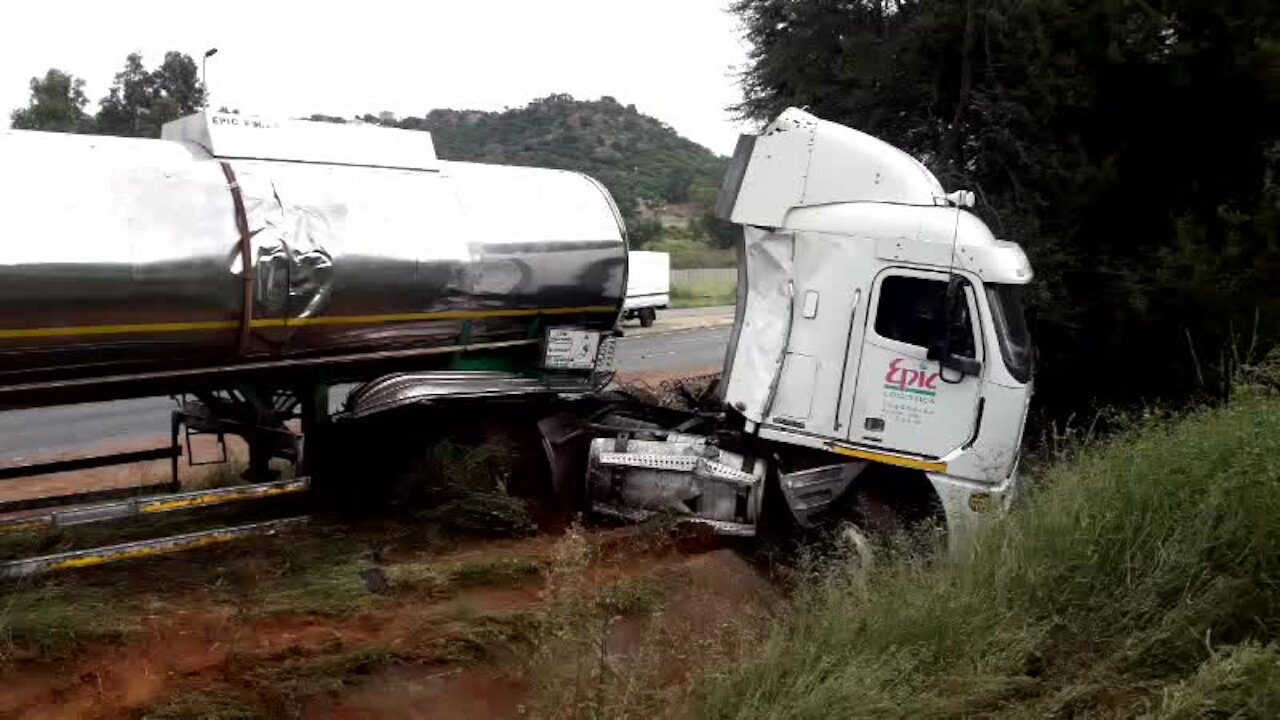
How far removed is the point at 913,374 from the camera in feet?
23.9

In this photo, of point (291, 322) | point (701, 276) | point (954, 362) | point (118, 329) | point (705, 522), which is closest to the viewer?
point (118, 329)

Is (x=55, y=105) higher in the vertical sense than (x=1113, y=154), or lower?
higher

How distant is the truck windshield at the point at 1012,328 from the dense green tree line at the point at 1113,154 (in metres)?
4.18

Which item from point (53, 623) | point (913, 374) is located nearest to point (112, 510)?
point (53, 623)

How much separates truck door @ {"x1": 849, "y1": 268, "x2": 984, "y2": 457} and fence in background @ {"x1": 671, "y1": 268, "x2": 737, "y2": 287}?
1805 inches

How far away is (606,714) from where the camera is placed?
3.88 metres

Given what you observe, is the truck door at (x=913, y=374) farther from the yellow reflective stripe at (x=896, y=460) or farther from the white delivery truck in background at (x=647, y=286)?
the white delivery truck in background at (x=647, y=286)

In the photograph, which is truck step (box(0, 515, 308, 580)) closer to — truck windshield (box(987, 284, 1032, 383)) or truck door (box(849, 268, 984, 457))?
truck door (box(849, 268, 984, 457))

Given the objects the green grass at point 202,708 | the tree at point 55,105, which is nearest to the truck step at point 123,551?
the green grass at point 202,708

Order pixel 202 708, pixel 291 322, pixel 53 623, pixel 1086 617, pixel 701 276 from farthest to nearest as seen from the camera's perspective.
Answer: pixel 701 276 < pixel 291 322 < pixel 53 623 < pixel 202 708 < pixel 1086 617

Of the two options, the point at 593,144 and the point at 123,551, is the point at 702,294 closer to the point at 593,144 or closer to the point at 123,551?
the point at 593,144

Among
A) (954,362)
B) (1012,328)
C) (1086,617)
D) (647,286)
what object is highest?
(1012,328)

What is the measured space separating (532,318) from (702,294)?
4473 cm

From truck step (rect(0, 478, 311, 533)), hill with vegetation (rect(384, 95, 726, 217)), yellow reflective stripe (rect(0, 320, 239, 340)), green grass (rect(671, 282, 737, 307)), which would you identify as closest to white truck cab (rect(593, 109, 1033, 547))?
truck step (rect(0, 478, 311, 533))
